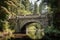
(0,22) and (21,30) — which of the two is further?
(21,30)

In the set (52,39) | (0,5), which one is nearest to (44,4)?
(52,39)

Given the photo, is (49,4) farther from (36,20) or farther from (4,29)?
(36,20)

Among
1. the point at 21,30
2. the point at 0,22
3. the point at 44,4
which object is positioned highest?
the point at 44,4

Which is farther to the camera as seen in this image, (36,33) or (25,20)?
(25,20)

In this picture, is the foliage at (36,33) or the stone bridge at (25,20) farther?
the stone bridge at (25,20)

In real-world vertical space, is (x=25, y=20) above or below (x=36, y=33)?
above

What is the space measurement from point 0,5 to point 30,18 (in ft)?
47.8

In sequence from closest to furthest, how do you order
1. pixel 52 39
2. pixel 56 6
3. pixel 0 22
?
1. pixel 56 6
2. pixel 52 39
3. pixel 0 22

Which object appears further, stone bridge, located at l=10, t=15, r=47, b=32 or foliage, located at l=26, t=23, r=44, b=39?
stone bridge, located at l=10, t=15, r=47, b=32

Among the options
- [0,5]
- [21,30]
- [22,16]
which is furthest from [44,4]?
[21,30]

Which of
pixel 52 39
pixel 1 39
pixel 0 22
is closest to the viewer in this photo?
pixel 52 39

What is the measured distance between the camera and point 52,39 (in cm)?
870

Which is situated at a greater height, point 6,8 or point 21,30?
point 6,8

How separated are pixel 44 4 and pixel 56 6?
80 centimetres
